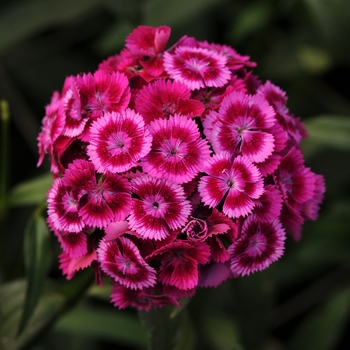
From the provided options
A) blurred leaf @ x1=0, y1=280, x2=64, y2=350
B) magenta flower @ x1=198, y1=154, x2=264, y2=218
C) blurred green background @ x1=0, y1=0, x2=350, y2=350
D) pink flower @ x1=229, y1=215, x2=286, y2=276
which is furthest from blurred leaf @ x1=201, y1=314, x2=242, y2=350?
magenta flower @ x1=198, y1=154, x2=264, y2=218

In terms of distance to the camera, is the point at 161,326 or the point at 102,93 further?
the point at 161,326

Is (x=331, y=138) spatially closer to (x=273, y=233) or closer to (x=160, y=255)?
(x=273, y=233)

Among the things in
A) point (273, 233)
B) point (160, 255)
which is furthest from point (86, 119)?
point (273, 233)

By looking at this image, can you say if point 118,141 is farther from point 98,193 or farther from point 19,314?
point 19,314

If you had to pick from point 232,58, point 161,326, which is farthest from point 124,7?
point 161,326

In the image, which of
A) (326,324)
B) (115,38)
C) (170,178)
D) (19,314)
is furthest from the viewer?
(115,38)

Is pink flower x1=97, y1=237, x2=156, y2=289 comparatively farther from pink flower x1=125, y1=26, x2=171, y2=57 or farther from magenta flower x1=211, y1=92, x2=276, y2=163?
pink flower x1=125, y1=26, x2=171, y2=57

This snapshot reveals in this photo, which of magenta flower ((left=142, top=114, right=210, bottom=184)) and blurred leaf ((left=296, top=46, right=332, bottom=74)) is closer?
magenta flower ((left=142, top=114, right=210, bottom=184))
